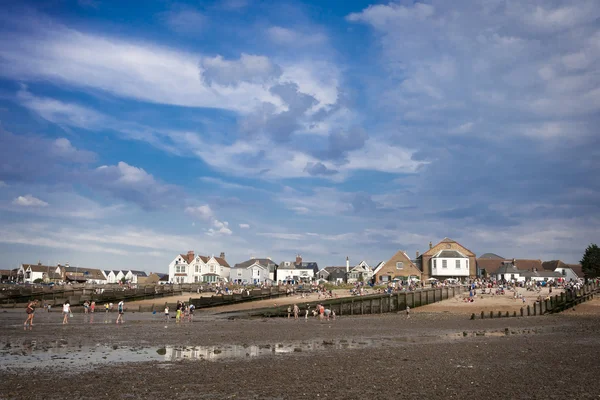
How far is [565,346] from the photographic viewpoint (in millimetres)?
24906

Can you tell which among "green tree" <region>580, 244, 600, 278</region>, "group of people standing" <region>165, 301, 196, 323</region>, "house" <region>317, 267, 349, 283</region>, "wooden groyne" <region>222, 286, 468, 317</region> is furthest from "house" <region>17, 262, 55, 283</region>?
"green tree" <region>580, 244, 600, 278</region>

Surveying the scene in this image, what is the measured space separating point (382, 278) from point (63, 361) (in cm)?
8408

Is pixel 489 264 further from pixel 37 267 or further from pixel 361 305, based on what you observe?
pixel 37 267

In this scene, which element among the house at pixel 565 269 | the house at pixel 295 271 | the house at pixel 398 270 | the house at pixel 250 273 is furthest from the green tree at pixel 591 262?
the house at pixel 250 273

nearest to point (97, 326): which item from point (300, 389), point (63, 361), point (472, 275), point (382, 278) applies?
point (63, 361)

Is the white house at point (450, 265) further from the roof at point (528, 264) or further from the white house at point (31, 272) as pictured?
the white house at point (31, 272)

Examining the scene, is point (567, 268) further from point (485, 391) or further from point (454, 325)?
point (485, 391)

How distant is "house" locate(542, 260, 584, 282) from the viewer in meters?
111

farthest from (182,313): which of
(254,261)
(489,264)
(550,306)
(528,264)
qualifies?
(528,264)

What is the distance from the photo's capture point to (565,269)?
112000 millimetres

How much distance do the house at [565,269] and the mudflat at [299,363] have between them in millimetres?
87342

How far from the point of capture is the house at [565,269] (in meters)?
111

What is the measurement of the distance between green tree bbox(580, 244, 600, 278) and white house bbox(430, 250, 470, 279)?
29096 mm

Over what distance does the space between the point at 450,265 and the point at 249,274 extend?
52.6 m
